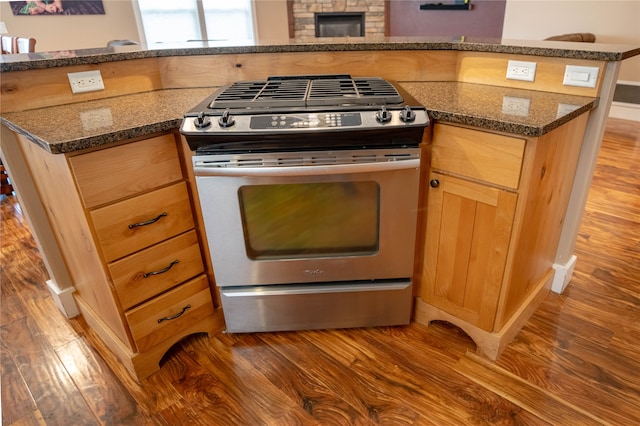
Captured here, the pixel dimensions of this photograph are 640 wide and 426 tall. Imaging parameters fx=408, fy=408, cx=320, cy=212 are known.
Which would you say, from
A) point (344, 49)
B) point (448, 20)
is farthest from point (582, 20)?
point (344, 49)

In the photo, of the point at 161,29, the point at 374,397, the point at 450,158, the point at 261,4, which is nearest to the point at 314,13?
the point at 261,4

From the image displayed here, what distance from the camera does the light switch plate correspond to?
1411 millimetres

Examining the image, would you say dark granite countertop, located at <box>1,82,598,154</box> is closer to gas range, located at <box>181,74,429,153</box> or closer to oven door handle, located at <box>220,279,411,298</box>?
gas range, located at <box>181,74,429,153</box>

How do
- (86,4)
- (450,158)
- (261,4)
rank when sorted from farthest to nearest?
(261,4) → (86,4) → (450,158)

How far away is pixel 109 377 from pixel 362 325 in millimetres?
982

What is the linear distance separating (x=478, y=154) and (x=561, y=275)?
929mm

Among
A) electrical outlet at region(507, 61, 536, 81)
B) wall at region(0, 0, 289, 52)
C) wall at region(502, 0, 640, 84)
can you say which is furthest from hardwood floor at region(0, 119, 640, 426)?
wall at region(0, 0, 289, 52)

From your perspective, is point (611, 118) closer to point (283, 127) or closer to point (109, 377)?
point (283, 127)

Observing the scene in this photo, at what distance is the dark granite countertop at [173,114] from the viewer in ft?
3.83

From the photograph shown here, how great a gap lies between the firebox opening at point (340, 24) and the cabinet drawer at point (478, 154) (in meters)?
5.35

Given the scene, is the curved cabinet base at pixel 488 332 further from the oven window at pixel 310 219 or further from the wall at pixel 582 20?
the wall at pixel 582 20

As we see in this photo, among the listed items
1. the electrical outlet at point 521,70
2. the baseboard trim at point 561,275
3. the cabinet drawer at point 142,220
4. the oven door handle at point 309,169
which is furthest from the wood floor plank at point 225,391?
the electrical outlet at point 521,70

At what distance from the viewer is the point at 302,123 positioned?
4.10 ft

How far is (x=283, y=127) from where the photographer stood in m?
1.24
